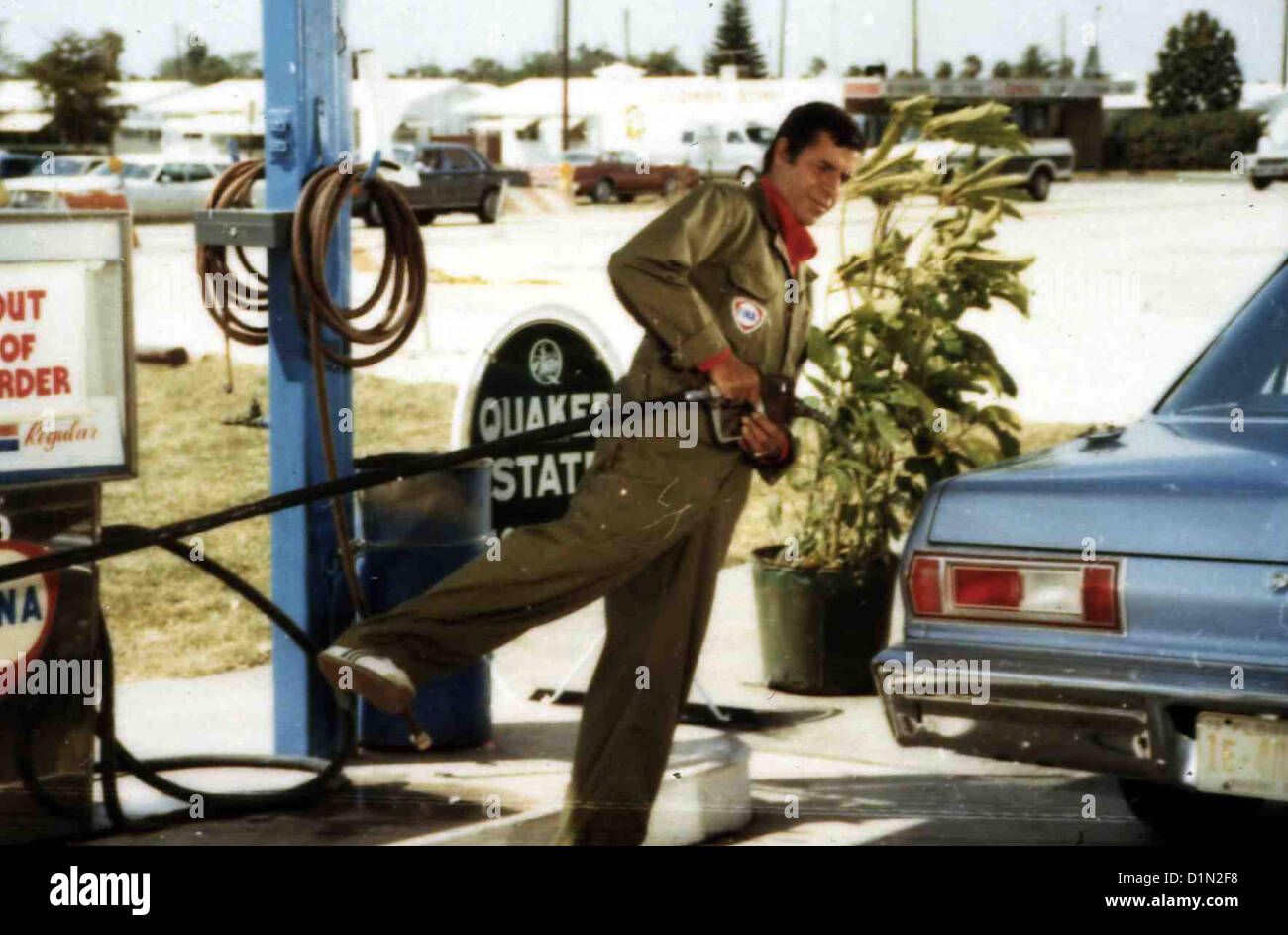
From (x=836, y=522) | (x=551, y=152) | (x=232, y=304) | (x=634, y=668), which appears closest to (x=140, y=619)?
(x=232, y=304)

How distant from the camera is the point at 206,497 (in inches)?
387

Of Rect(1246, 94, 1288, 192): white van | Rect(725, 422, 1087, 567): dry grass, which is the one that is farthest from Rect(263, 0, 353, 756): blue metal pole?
Rect(1246, 94, 1288, 192): white van

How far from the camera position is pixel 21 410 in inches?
→ 182

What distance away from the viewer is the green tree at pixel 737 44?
6.71 metres

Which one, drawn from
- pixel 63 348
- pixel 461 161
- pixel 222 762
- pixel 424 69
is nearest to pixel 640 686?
pixel 222 762

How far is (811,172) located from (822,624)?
2.11m

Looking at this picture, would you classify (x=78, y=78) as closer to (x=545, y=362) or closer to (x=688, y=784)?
(x=545, y=362)

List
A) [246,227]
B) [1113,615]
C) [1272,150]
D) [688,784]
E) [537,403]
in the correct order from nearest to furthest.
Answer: [1113,615]
[688,784]
[246,227]
[537,403]
[1272,150]

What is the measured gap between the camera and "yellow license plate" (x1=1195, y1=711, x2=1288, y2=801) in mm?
3637

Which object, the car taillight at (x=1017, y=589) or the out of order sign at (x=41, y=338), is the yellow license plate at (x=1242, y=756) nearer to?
the car taillight at (x=1017, y=589)

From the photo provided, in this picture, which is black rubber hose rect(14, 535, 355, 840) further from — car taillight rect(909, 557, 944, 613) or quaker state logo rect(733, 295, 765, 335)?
car taillight rect(909, 557, 944, 613)

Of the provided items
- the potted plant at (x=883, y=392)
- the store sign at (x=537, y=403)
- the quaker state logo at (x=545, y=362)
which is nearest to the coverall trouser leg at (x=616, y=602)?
the store sign at (x=537, y=403)
